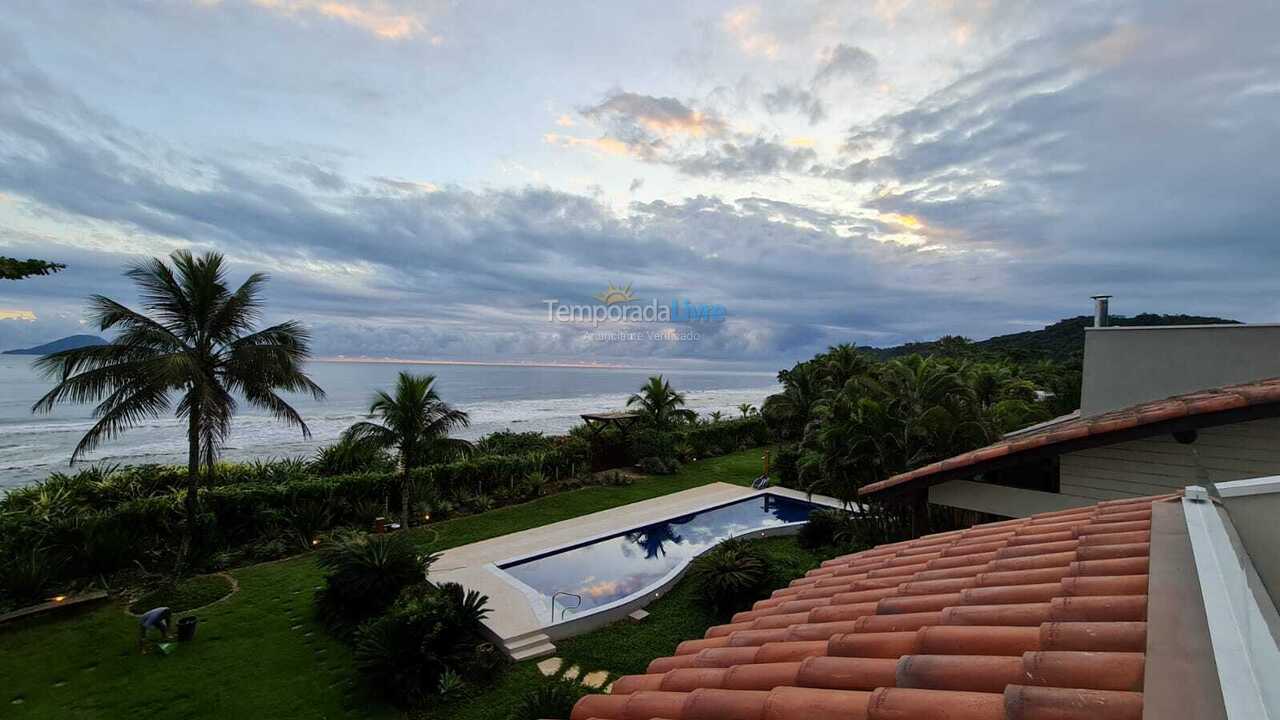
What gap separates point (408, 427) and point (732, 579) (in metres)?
9.71

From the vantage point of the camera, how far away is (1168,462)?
6.29m

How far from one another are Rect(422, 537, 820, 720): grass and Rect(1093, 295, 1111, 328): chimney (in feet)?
25.2

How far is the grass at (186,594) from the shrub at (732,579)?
9.91 m

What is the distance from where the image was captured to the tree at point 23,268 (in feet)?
Result: 23.8

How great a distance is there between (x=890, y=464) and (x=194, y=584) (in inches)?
597

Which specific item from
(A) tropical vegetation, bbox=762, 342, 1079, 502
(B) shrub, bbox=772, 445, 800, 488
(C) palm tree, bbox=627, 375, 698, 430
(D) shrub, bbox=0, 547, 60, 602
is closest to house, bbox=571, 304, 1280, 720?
(A) tropical vegetation, bbox=762, 342, 1079, 502

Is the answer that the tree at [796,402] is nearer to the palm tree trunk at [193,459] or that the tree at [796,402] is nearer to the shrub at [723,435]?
the shrub at [723,435]

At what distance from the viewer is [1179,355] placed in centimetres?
838

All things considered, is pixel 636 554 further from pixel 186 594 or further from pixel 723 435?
pixel 723 435

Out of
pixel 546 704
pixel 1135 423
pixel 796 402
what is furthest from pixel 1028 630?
pixel 796 402

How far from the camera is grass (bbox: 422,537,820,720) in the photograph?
7.71 metres

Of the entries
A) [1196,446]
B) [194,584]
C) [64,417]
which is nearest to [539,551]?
[194,584]

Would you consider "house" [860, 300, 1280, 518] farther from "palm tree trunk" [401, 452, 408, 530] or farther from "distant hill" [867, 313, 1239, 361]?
"distant hill" [867, 313, 1239, 361]

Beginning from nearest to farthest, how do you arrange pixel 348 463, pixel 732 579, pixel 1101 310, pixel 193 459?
1. pixel 1101 310
2. pixel 732 579
3. pixel 193 459
4. pixel 348 463
